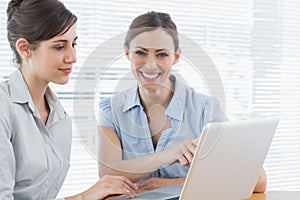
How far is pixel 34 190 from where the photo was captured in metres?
1.44

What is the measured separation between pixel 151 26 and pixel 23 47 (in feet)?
1.30

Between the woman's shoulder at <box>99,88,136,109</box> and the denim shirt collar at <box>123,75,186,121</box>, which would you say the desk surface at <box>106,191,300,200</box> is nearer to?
the denim shirt collar at <box>123,75,186,121</box>

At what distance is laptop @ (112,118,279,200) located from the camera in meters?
1.14

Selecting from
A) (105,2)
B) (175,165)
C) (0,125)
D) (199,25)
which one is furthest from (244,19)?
(0,125)

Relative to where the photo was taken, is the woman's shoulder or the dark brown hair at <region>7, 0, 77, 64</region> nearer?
the dark brown hair at <region>7, 0, 77, 64</region>

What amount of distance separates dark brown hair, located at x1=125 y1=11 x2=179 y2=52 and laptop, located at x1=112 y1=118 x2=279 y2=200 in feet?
1.27

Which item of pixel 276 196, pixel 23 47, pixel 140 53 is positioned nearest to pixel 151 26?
pixel 140 53

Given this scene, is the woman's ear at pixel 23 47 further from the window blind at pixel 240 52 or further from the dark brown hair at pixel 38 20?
the window blind at pixel 240 52

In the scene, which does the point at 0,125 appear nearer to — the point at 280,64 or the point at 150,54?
the point at 150,54

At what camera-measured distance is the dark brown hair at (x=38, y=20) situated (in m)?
1.43

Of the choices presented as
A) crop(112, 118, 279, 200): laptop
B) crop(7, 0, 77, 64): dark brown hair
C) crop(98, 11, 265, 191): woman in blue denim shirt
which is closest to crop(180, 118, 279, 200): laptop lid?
crop(112, 118, 279, 200): laptop

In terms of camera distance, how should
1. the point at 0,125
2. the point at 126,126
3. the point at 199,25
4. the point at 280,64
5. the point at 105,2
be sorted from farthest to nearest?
1. the point at 280,64
2. the point at 199,25
3. the point at 105,2
4. the point at 126,126
5. the point at 0,125

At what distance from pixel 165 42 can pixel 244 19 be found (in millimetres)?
1896

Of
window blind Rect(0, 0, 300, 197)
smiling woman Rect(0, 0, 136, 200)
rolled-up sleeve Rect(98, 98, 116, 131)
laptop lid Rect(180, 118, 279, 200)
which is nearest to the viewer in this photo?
laptop lid Rect(180, 118, 279, 200)
